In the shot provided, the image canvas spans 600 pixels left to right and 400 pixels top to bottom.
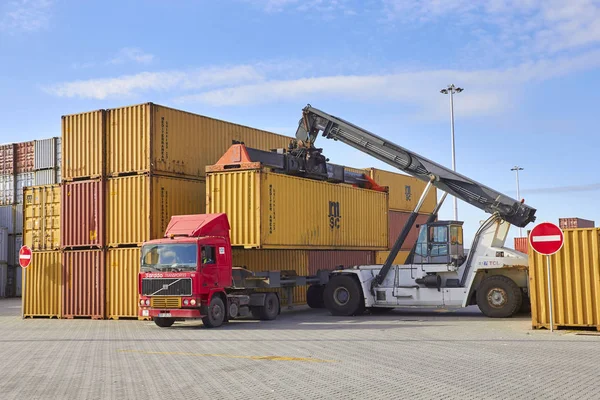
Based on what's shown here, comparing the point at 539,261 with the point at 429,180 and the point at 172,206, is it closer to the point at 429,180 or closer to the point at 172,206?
the point at 429,180

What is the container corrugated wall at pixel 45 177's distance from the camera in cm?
3841

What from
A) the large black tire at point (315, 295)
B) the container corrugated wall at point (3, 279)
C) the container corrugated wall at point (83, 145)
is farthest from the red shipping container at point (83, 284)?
the container corrugated wall at point (3, 279)

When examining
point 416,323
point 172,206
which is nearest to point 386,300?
point 416,323

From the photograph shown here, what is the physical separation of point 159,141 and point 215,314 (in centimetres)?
650

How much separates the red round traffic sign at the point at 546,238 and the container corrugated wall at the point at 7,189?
35.3m

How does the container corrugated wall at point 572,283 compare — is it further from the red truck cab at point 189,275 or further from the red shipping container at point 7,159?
the red shipping container at point 7,159

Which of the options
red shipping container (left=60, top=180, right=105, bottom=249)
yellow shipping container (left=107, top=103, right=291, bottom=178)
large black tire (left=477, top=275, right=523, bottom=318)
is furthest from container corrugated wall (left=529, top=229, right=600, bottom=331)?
red shipping container (left=60, top=180, right=105, bottom=249)

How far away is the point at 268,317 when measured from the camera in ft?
65.6

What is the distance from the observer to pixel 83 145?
22500mm

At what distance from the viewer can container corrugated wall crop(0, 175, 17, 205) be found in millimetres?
41469

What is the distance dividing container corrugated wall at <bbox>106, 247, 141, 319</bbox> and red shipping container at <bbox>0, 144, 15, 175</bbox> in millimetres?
22927

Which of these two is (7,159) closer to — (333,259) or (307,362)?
(333,259)

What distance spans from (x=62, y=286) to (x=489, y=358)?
16.2 meters

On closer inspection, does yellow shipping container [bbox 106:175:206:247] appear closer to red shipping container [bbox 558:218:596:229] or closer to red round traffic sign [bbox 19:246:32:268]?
red round traffic sign [bbox 19:246:32:268]
